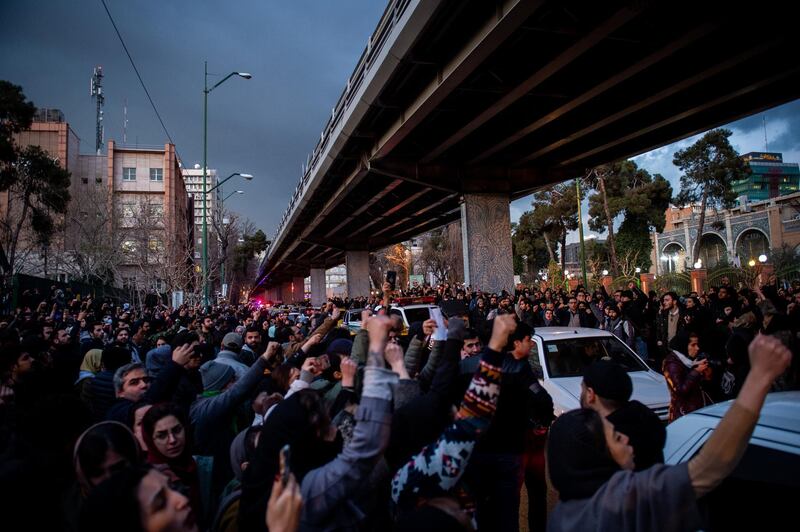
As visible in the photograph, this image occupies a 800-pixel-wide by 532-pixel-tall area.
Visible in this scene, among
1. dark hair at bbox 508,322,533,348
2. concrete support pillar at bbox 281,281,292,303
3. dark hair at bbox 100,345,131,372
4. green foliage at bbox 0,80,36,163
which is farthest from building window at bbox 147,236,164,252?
concrete support pillar at bbox 281,281,292,303

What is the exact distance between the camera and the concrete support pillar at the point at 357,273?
45.1 m

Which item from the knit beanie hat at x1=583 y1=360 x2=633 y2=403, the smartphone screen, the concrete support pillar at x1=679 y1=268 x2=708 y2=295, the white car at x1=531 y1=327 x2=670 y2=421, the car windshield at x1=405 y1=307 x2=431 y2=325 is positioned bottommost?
the white car at x1=531 y1=327 x2=670 y2=421

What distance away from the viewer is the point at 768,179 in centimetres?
12188

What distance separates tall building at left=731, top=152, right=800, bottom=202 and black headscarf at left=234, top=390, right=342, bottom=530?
13676cm

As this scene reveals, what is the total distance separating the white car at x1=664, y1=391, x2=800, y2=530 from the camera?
2.07 m

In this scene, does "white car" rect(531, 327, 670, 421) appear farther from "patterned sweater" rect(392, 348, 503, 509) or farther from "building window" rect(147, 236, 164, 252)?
"building window" rect(147, 236, 164, 252)

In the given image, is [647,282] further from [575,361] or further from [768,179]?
[768,179]

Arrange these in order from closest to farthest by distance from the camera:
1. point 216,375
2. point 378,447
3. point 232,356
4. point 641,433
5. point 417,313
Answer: point 378,447 → point 641,433 → point 216,375 → point 232,356 → point 417,313

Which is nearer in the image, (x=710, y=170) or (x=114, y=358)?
(x=114, y=358)

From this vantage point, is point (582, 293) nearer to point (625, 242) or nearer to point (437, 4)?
point (437, 4)

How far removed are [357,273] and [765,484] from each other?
43.5m

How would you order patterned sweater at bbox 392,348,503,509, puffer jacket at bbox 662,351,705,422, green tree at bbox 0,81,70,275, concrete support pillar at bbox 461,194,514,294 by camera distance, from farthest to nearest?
green tree at bbox 0,81,70,275 < concrete support pillar at bbox 461,194,514,294 < puffer jacket at bbox 662,351,705,422 < patterned sweater at bbox 392,348,503,509

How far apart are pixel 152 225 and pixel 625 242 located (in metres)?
38.5

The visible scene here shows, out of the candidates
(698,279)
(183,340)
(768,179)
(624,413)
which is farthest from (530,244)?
(768,179)
